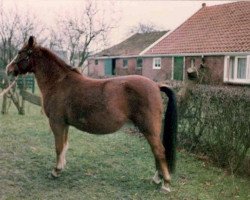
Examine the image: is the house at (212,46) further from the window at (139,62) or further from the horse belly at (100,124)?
the horse belly at (100,124)

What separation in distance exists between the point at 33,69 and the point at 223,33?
2088 centimetres

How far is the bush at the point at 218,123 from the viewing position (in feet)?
21.2

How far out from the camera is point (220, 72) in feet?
81.8

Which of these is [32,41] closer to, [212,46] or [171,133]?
[171,133]

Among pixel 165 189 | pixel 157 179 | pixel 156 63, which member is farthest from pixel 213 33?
pixel 165 189

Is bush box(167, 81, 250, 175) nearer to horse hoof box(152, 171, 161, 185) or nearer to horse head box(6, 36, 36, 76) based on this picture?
horse hoof box(152, 171, 161, 185)

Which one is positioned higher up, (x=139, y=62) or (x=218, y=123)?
(x=139, y=62)

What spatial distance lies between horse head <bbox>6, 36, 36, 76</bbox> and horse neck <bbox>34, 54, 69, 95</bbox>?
150 millimetres

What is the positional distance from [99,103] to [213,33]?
2181 centimetres

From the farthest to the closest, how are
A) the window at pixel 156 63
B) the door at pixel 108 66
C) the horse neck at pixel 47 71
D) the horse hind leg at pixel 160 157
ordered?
the door at pixel 108 66
the window at pixel 156 63
the horse neck at pixel 47 71
the horse hind leg at pixel 160 157

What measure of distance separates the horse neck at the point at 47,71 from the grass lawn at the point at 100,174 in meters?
1.54

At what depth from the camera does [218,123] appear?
22.9ft

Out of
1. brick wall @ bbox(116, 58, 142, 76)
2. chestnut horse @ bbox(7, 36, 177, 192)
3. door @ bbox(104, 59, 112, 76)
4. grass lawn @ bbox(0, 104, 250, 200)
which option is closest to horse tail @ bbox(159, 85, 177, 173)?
chestnut horse @ bbox(7, 36, 177, 192)

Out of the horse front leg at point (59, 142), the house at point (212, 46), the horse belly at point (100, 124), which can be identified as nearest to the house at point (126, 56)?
the house at point (212, 46)
